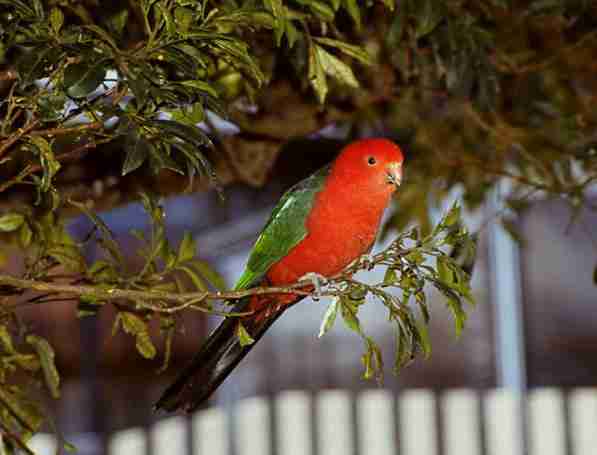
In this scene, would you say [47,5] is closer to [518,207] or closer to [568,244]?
[518,207]

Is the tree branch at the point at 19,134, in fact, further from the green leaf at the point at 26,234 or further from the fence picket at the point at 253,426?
the fence picket at the point at 253,426

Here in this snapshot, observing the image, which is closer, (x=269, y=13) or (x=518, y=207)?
Answer: (x=269, y=13)

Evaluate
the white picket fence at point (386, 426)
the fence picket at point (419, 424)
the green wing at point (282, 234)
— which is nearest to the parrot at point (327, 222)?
the green wing at point (282, 234)

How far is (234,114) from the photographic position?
1.43 m

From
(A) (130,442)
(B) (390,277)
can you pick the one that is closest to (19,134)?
(B) (390,277)

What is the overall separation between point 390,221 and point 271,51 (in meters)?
0.74

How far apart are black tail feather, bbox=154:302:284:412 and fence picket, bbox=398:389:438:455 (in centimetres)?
268

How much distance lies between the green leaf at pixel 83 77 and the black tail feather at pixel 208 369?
470mm

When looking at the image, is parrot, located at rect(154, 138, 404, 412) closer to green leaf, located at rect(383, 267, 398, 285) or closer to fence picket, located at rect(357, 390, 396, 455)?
green leaf, located at rect(383, 267, 398, 285)

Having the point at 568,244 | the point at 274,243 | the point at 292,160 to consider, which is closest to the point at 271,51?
the point at 274,243

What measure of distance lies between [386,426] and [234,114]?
2631 millimetres

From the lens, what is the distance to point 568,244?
136 inches

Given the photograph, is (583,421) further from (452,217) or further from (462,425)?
(452,217)

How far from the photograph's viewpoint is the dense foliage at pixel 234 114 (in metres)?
0.84
